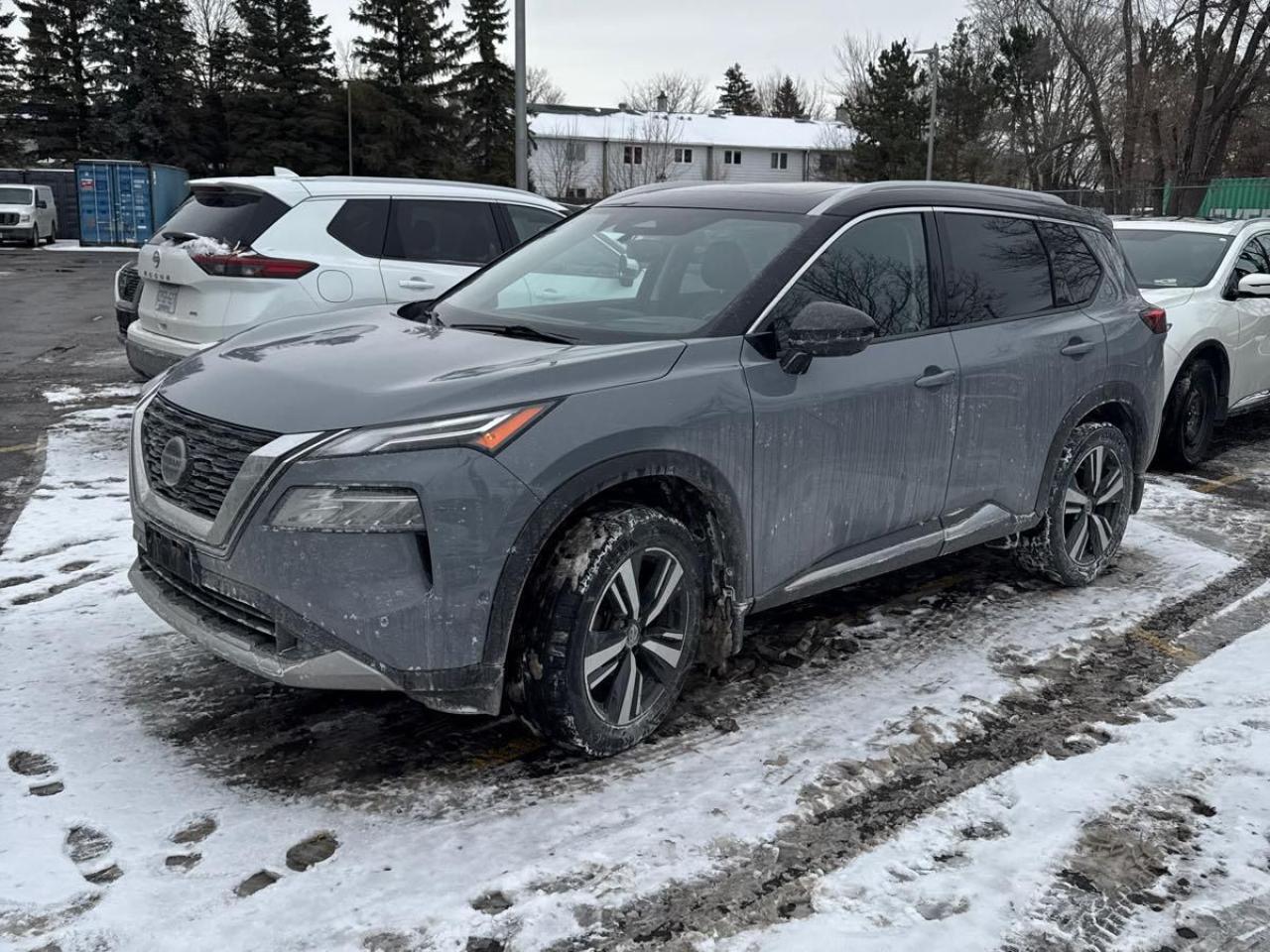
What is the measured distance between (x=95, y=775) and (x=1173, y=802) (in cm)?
325

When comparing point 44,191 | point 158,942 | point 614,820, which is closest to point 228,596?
point 158,942

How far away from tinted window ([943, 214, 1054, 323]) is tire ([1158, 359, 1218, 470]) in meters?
3.48

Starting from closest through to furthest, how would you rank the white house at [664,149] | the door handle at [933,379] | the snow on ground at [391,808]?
the snow on ground at [391,808]
the door handle at [933,379]
the white house at [664,149]

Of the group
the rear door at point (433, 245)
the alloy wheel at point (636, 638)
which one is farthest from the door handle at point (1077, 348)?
the rear door at point (433, 245)

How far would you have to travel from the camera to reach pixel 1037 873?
3.06 metres

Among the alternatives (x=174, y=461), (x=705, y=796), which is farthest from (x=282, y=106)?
(x=705, y=796)

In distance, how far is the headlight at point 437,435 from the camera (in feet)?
10.2

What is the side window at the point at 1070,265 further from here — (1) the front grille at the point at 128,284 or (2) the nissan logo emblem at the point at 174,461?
(1) the front grille at the point at 128,284

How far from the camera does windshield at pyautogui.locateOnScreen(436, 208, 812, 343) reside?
4055 mm

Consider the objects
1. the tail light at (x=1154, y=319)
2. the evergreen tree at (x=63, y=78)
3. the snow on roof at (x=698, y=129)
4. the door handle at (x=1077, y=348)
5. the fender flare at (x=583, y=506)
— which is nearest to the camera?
the fender flare at (x=583, y=506)

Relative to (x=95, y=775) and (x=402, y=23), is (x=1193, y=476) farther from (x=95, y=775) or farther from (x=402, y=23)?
(x=402, y=23)

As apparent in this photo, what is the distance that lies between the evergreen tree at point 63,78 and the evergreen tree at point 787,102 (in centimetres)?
6287

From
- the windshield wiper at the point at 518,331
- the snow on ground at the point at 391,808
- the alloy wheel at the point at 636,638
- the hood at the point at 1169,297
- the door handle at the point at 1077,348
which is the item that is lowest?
the snow on ground at the point at 391,808

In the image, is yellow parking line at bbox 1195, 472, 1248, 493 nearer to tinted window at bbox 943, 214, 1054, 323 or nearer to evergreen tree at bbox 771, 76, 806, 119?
tinted window at bbox 943, 214, 1054, 323
